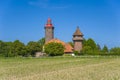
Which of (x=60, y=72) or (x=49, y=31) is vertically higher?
(x=49, y=31)

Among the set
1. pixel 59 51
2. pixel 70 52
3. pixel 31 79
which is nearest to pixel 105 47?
pixel 70 52

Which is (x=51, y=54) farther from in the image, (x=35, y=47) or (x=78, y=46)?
(x=78, y=46)

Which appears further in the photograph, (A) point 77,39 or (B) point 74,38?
(B) point 74,38

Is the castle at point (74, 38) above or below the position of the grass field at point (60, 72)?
above

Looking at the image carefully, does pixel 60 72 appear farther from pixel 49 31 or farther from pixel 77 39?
pixel 49 31

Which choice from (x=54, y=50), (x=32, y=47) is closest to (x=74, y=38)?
(x=54, y=50)

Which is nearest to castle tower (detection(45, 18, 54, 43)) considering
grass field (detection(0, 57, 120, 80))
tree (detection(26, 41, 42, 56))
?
tree (detection(26, 41, 42, 56))

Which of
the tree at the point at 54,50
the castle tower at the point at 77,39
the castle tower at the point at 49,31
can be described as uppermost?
the castle tower at the point at 49,31

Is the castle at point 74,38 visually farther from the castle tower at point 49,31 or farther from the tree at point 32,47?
the tree at point 32,47

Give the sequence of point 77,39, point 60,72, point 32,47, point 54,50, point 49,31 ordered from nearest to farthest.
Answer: point 60,72
point 54,50
point 32,47
point 77,39
point 49,31

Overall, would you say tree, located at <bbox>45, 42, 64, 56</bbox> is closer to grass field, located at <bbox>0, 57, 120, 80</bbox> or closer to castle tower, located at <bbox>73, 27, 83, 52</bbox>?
castle tower, located at <bbox>73, 27, 83, 52</bbox>

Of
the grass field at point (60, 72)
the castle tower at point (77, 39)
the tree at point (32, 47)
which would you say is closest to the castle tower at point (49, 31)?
the castle tower at point (77, 39)

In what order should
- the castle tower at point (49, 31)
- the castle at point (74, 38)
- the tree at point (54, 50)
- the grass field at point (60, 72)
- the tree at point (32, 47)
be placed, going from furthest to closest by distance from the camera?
the castle tower at point (49, 31), the castle at point (74, 38), the tree at point (32, 47), the tree at point (54, 50), the grass field at point (60, 72)

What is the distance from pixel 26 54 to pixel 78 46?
25.9m
